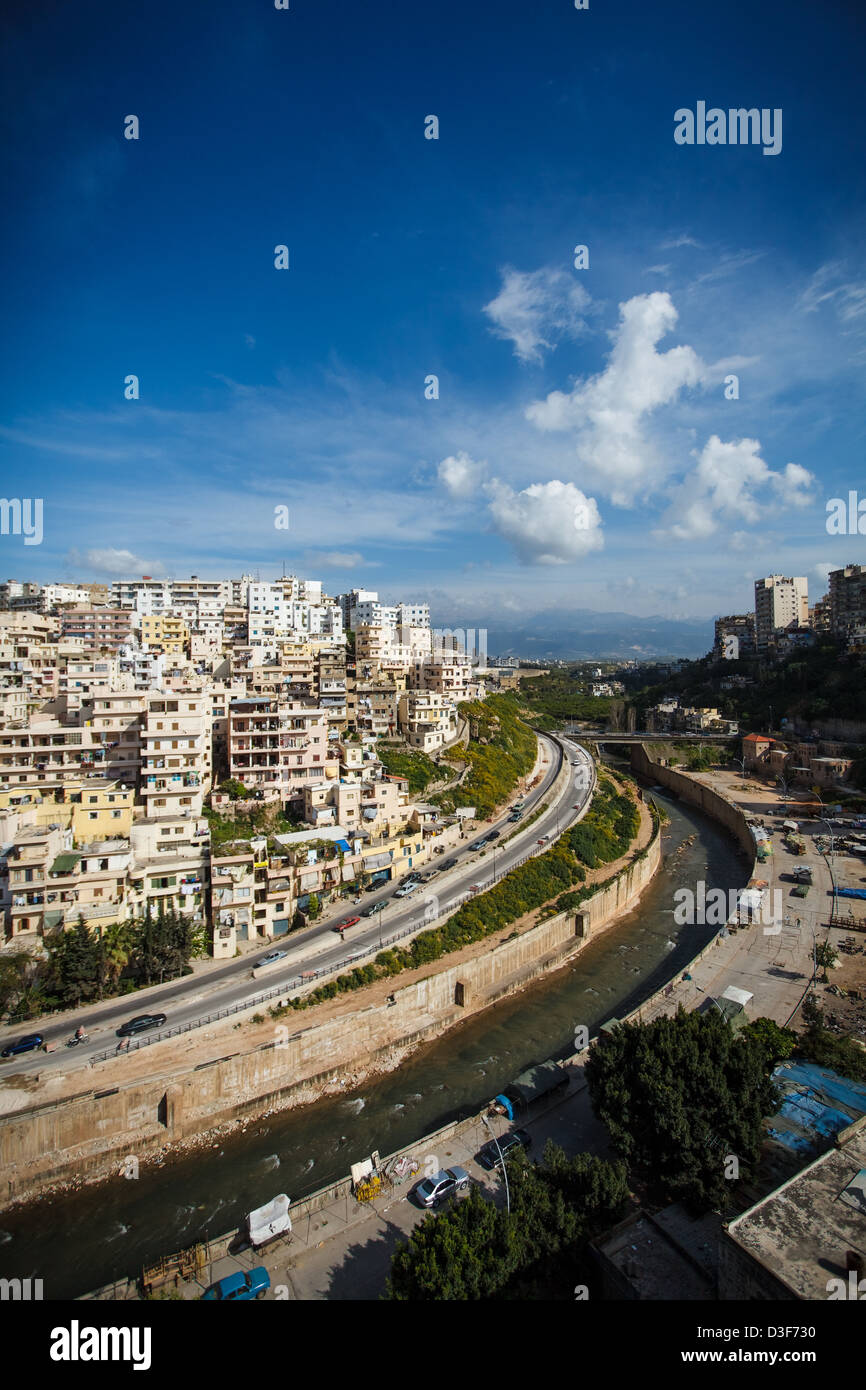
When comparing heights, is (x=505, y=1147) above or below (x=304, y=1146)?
above

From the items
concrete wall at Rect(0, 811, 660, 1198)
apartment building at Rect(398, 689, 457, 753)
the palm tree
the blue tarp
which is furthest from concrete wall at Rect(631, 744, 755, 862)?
the palm tree

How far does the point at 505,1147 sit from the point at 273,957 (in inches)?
347

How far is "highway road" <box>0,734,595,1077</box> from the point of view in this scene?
15.6 metres

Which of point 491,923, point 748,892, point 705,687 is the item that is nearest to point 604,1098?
point 491,923

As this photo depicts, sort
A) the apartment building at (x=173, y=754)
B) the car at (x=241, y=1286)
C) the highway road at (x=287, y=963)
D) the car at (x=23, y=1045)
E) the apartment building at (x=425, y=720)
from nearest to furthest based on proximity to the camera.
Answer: the car at (x=241, y=1286) → the car at (x=23, y=1045) → the highway road at (x=287, y=963) → the apartment building at (x=173, y=754) → the apartment building at (x=425, y=720)

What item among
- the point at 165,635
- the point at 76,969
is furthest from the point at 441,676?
the point at 76,969

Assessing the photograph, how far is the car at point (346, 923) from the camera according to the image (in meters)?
20.8

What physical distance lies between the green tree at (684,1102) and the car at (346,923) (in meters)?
9.94

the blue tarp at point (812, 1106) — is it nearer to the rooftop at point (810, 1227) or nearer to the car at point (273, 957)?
the rooftop at point (810, 1227)

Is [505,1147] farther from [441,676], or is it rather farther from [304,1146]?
[441,676]

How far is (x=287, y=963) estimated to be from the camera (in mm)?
19047

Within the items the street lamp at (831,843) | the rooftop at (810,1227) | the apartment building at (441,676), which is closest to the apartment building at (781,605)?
the street lamp at (831,843)

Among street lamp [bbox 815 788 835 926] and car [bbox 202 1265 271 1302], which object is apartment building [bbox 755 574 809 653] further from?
car [bbox 202 1265 271 1302]
